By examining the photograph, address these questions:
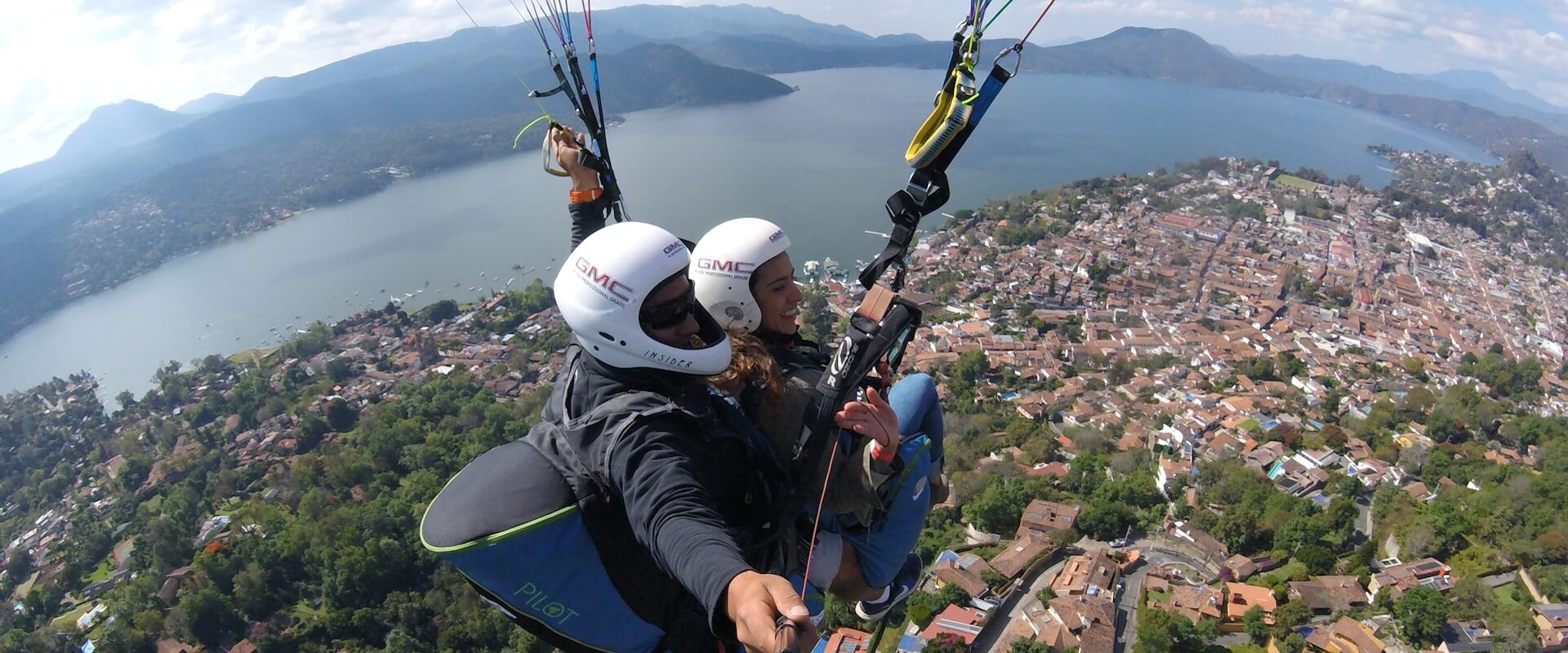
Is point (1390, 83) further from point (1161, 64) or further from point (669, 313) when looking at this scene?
point (669, 313)

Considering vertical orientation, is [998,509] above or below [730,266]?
below

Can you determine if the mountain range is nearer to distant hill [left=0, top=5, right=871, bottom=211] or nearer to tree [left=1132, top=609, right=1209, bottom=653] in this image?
distant hill [left=0, top=5, right=871, bottom=211]

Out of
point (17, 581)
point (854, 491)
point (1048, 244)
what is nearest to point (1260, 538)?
point (854, 491)

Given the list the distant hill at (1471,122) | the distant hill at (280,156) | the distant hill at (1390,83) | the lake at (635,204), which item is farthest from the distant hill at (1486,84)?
the distant hill at (280,156)

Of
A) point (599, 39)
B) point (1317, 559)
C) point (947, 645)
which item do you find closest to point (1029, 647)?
point (947, 645)

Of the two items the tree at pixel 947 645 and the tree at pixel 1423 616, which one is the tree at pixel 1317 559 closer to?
the tree at pixel 1423 616

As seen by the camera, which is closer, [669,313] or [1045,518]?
[669,313]
